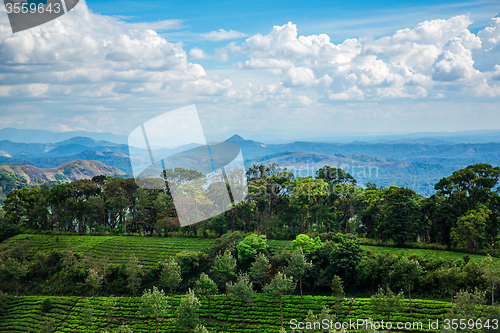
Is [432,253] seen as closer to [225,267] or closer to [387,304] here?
[387,304]

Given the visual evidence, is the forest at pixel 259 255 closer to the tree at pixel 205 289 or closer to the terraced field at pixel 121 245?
the tree at pixel 205 289

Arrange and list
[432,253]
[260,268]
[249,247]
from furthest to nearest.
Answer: [432,253], [249,247], [260,268]

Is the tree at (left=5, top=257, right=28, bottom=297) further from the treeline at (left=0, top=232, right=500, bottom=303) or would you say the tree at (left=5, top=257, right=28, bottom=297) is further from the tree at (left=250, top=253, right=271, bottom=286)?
the tree at (left=250, top=253, right=271, bottom=286)

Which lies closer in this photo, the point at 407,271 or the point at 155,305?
the point at 155,305

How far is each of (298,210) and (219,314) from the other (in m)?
21.9

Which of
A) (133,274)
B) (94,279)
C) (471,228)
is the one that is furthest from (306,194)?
(94,279)

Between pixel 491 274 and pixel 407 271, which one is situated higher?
pixel 491 274

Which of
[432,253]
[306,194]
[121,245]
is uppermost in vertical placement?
[306,194]

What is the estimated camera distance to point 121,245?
50.7m

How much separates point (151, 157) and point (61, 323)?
32.0m

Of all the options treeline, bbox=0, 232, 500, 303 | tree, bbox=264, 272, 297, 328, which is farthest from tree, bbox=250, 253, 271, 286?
tree, bbox=264, 272, 297, 328

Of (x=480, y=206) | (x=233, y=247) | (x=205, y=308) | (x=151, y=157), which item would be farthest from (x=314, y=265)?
(x=151, y=157)

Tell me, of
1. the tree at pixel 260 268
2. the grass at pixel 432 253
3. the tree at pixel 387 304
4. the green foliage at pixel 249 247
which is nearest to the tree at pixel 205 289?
the tree at pixel 260 268

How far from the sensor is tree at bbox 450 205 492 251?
1554 inches
